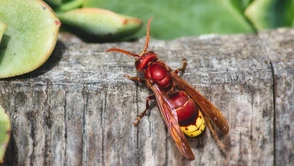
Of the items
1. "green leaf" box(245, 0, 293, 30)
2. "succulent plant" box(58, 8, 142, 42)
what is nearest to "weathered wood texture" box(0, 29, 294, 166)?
"succulent plant" box(58, 8, 142, 42)

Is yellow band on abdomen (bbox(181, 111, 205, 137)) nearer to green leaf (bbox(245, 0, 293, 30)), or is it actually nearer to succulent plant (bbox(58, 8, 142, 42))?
succulent plant (bbox(58, 8, 142, 42))

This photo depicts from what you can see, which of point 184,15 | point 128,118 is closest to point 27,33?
point 128,118

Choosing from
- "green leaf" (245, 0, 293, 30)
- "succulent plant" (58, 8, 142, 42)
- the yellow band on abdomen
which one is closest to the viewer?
the yellow band on abdomen

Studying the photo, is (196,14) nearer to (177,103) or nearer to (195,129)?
(177,103)

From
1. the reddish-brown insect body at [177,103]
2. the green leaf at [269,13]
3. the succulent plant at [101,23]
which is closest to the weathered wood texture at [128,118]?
the reddish-brown insect body at [177,103]

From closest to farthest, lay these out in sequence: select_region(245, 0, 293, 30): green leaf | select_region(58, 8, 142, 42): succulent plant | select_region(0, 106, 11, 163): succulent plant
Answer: select_region(0, 106, 11, 163): succulent plant → select_region(58, 8, 142, 42): succulent plant → select_region(245, 0, 293, 30): green leaf

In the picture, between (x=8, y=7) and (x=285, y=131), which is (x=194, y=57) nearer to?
(x=285, y=131)

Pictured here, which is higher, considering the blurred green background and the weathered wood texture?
the blurred green background

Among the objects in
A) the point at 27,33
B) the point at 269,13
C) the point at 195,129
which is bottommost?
the point at 195,129
